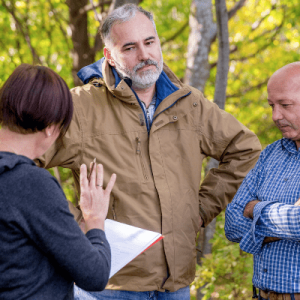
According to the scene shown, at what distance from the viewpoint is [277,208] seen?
2.01 m

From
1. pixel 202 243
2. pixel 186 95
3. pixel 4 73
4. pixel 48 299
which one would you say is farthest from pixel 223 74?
pixel 4 73

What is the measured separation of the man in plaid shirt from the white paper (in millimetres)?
596

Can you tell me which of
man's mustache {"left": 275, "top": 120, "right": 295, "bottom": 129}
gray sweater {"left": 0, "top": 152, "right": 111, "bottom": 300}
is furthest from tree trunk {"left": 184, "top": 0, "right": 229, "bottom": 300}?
gray sweater {"left": 0, "top": 152, "right": 111, "bottom": 300}

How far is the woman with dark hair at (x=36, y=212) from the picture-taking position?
1.33 meters

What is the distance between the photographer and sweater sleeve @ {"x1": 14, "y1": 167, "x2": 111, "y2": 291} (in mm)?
1327

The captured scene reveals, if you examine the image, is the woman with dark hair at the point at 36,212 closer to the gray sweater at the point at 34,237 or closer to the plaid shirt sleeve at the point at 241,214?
the gray sweater at the point at 34,237

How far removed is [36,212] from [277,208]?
49.6 inches

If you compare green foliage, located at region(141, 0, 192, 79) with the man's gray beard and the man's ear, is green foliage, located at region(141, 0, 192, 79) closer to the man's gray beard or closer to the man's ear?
the man's ear

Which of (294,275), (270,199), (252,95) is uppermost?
(270,199)

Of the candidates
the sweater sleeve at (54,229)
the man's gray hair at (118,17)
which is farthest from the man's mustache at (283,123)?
the sweater sleeve at (54,229)

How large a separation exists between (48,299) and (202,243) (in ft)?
11.2

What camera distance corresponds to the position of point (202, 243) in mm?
4629

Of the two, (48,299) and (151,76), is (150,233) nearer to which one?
(48,299)

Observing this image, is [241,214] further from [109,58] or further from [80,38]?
[80,38]
